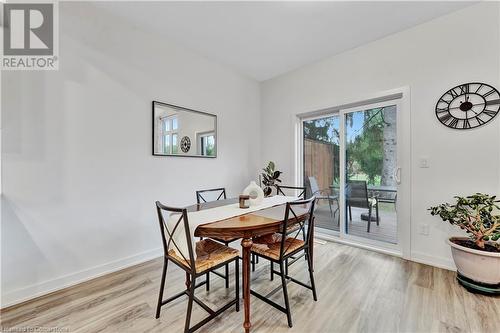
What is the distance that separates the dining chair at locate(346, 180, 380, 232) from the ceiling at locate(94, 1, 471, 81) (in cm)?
193

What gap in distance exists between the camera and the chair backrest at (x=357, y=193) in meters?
3.06

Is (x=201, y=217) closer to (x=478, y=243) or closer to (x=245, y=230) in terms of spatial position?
(x=245, y=230)

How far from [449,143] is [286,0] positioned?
7.53 ft

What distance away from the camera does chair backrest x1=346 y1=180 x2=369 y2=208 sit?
10.1 feet

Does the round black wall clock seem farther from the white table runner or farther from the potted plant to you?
the white table runner

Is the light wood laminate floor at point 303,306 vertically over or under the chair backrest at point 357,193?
under

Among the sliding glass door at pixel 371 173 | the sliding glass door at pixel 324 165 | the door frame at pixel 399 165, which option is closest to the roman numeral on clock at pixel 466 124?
the door frame at pixel 399 165

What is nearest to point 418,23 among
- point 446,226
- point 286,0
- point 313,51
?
point 313,51

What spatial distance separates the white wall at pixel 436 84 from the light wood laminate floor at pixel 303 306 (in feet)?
2.26

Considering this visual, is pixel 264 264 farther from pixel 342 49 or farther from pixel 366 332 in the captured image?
pixel 342 49

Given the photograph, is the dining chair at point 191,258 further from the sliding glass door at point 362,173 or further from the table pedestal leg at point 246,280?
the sliding glass door at point 362,173

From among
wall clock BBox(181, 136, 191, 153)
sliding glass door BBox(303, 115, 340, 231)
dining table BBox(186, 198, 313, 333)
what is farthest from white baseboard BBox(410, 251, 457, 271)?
wall clock BBox(181, 136, 191, 153)

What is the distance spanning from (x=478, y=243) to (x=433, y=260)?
57 cm

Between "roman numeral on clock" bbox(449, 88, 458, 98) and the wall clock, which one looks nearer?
"roman numeral on clock" bbox(449, 88, 458, 98)
